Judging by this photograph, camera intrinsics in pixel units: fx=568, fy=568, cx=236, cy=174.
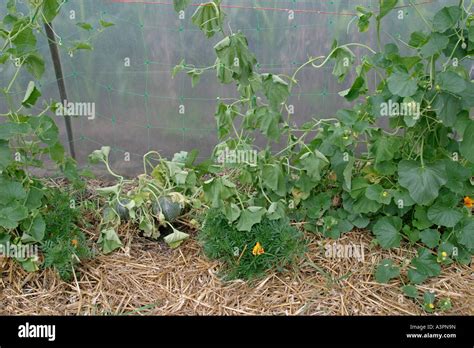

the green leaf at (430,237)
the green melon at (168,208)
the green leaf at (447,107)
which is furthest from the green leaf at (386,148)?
the green melon at (168,208)

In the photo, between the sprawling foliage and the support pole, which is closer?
the sprawling foliage

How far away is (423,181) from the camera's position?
84.5 inches

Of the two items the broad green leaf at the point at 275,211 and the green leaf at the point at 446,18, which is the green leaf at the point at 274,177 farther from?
the green leaf at the point at 446,18

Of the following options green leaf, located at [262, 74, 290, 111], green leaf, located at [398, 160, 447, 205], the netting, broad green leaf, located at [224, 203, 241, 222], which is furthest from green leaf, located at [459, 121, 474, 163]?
broad green leaf, located at [224, 203, 241, 222]

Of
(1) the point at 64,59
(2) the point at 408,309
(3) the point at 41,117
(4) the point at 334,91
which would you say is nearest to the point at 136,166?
(1) the point at 64,59

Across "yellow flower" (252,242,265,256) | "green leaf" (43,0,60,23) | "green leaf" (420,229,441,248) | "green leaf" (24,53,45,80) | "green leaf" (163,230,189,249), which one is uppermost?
"green leaf" (43,0,60,23)

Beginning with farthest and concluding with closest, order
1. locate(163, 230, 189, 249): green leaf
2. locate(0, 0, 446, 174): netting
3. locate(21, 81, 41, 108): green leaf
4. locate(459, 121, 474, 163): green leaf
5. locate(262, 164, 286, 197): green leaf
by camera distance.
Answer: locate(0, 0, 446, 174): netting, locate(163, 230, 189, 249): green leaf, locate(262, 164, 286, 197): green leaf, locate(21, 81, 41, 108): green leaf, locate(459, 121, 474, 163): green leaf

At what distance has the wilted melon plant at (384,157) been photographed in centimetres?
208

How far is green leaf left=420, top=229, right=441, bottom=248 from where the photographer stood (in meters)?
2.29

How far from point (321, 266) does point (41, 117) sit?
1.28m

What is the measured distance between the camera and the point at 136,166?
3012mm

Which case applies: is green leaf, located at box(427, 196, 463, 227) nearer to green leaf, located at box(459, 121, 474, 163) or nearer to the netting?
green leaf, located at box(459, 121, 474, 163)

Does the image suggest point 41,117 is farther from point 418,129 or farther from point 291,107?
point 418,129

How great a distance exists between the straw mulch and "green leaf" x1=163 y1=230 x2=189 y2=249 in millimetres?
68
